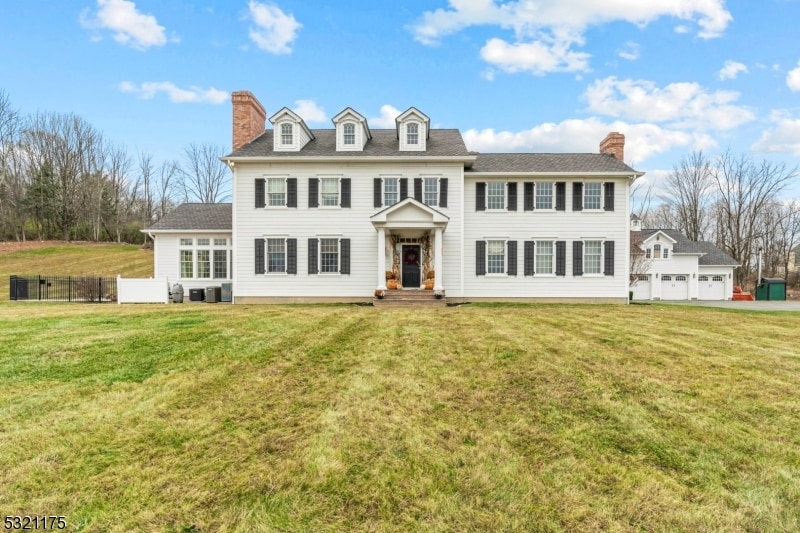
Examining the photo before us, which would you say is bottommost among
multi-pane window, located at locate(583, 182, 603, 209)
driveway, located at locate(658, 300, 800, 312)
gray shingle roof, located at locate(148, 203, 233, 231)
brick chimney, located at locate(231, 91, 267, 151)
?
driveway, located at locate(658, 300, 800, 312)

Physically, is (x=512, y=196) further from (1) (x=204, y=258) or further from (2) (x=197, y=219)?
(2) (x=197, y=219)

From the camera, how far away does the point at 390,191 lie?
17016 mm

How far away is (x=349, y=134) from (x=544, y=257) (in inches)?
409

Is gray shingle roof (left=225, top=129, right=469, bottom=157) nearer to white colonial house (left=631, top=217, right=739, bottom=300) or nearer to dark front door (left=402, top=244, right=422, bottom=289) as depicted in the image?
dark front door (left=402, top=244, right=422, bottom=289)

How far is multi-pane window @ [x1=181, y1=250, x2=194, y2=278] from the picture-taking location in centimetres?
1816

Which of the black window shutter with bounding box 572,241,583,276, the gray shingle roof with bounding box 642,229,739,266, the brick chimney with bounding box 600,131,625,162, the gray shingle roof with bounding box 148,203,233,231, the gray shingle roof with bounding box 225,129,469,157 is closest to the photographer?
the gray shingle roof with bounding box 225,129,469,157

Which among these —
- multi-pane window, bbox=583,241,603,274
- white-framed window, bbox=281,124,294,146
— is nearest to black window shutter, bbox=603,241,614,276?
multi-pane window, bbox=583,241,603,274

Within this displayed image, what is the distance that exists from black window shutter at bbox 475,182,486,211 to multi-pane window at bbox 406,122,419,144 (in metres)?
3.42

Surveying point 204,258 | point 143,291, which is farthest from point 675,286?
point 143,291

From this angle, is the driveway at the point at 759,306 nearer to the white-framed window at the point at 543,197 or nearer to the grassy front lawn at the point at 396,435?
the white-framed window at the point at 543,197

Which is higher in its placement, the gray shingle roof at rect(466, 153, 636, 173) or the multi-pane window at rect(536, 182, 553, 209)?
the gray shingle roof at rect(466, 153, 636, 173)

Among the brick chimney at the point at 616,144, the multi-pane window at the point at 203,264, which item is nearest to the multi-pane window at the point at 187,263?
the multi-pane window at the point at 203,264

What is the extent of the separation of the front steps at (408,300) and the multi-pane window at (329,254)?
2.61 metres

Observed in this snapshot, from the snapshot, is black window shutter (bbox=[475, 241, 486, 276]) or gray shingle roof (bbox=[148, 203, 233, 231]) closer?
black window shutter (bbox=[475, 241, 486, 276])
